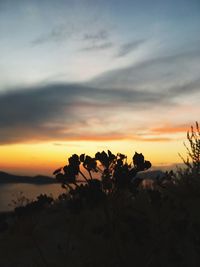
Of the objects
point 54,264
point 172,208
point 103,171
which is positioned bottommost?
point 54,264

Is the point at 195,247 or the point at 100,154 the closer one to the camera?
the point at 100,154

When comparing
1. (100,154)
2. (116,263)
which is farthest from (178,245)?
(100,154)

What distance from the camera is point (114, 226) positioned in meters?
7.29

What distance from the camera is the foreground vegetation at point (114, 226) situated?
7.13m

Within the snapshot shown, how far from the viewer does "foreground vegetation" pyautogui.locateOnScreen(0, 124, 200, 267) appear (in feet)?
23.4

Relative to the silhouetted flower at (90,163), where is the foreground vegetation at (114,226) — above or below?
below

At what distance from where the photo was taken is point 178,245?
835 cm

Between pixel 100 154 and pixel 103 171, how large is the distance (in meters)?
0.31

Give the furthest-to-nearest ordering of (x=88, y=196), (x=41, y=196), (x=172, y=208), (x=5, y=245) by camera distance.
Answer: (x=5, y=245), (x=172, y=208), (x=41, y=196), (x=88, y=196)

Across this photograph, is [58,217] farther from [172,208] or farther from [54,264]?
[172,208]

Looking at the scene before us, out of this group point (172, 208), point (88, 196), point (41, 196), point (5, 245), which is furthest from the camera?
point (5, 245)

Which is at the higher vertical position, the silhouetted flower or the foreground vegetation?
the silhouetted flower

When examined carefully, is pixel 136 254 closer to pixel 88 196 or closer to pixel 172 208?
pixel 172 208

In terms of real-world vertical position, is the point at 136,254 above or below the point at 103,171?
below
